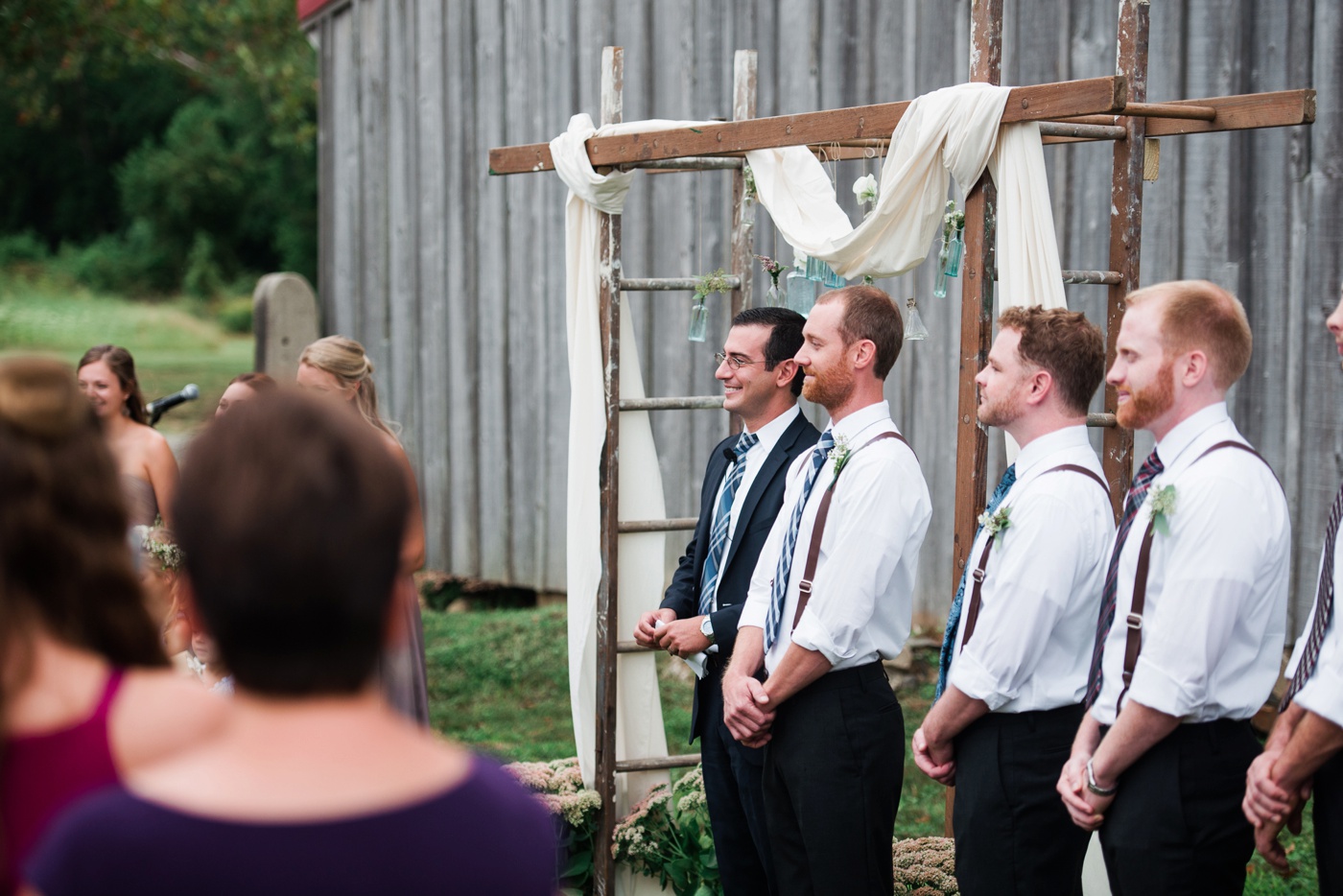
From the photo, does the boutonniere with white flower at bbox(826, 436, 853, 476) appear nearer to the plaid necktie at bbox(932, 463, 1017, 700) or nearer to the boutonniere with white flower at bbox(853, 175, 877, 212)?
the plaid necktie at bbox(932, 463, 1017, 700)

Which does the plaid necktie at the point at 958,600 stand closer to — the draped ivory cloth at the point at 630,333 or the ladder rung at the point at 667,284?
the draped ivory cloth at the point at 630,333

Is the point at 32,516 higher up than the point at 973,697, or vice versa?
the point at 32,516

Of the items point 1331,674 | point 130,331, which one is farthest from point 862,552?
point 130,331

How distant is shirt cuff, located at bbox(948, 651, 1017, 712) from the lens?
3.21 metres

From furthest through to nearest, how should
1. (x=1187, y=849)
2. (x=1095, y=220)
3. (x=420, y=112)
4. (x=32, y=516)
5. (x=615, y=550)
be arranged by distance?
1. (x=420, y=112)
2. (x=1095, y=220)
3. (x=615, y=550)
4. (x=1187, y=849)
5. (x=32, y=516)

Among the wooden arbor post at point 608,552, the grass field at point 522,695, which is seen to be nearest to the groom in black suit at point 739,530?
the wooden arbor post at point 608,552

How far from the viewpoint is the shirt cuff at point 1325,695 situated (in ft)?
8.73

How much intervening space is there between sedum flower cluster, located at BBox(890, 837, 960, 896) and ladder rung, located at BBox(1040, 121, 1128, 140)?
209cm

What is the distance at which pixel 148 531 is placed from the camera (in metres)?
4.69

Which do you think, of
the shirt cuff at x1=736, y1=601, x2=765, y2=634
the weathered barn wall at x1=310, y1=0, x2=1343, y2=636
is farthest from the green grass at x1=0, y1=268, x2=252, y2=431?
the shirt cuff at x1=736, y1=601, x2=765, y2=634

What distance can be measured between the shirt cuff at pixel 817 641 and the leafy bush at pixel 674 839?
4.10 feet

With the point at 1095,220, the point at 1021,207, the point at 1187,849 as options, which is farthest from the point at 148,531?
the point at 1095,220

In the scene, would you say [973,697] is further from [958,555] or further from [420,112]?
[420,112]

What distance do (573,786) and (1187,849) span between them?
2.68m
